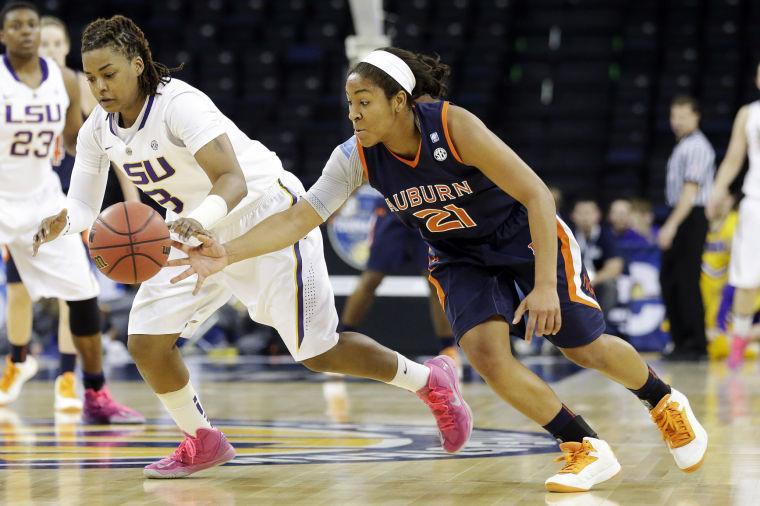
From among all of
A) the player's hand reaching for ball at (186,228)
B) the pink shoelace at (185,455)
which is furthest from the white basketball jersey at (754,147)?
the player's hand reaching for ball at (186,228)

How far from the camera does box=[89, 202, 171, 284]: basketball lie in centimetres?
331

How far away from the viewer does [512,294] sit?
12.0 feet

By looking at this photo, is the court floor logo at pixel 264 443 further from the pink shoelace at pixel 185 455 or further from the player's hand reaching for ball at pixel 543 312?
the player's hand reaching for ball at pixel 543 312

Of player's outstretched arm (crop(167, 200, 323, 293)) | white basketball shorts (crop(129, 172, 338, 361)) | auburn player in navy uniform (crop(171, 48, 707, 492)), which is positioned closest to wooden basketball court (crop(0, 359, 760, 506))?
auburn player in navy uniform (crop(171, 48, 707, 492))

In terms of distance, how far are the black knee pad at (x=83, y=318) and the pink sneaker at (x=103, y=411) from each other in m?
0.30

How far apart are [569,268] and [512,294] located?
22 cm

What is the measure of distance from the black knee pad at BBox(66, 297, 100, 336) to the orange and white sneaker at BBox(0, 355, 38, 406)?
0.79 m

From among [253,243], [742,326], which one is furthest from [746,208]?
[253,243]

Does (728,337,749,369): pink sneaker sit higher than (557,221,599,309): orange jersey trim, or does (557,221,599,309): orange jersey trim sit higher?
(557,221,599,309): orange jersey trim

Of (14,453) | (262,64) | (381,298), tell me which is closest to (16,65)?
(14,453)

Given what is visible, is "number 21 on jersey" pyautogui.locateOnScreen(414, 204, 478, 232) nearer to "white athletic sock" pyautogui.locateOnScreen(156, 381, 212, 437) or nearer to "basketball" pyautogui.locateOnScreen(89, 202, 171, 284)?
"basketball" pyautogui.locateOnScreen(89, 202, 171, 284)

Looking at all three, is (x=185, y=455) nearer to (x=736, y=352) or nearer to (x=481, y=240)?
(x=481, y=240)

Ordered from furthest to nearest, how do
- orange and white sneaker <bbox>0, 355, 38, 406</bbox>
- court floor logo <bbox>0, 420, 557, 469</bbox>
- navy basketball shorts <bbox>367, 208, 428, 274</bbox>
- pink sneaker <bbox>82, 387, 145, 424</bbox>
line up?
navy basketball shorts <bbox>367, 208, 428, 274</bbox>, orange and white sneaker <bbox>0, 355, 38, 406</bbox>, pink sneaker <bbox>82, 387, 145, 424</bbox>, court floor logo <bbox>0, 420, 557, 469</bbox>

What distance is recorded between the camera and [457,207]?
3.54 meters
